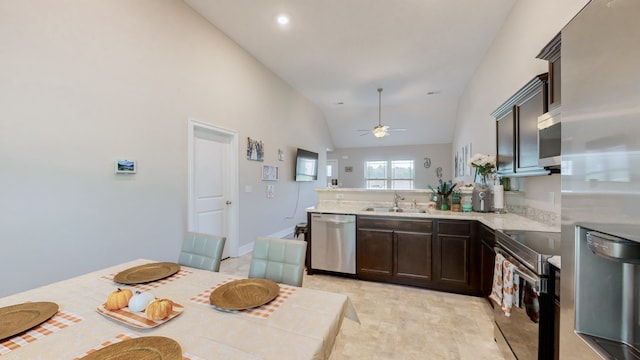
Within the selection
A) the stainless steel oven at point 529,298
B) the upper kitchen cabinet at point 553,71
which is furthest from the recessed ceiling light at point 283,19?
the stainless steel oven at point 529,298

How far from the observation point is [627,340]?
0.81 m

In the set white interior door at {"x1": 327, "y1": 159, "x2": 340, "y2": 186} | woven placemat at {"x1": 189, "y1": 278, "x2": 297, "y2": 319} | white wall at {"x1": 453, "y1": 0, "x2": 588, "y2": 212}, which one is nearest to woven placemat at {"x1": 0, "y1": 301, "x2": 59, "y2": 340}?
woven placemat at {"x1": 189, "y1": 278, "x2": 297, "y2": 319}

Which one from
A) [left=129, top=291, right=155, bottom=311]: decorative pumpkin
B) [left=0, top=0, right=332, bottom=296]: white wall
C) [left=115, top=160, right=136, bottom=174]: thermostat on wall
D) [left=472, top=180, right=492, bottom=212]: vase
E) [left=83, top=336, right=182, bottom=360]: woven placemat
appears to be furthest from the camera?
[left=472, top=180, right=492, bottom=212]: vase

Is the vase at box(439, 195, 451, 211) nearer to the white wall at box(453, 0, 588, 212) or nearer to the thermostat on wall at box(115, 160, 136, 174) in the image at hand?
the white wall at box(453, 0, 588, 212)

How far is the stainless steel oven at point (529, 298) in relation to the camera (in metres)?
1.29

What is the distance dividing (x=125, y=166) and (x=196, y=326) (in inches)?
88.1

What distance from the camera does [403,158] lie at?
386 inches

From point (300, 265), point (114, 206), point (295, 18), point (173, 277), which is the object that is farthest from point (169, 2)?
point (300, 265)

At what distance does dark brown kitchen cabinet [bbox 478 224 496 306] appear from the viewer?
2.34 meters

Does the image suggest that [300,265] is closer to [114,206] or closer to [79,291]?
[79,291]

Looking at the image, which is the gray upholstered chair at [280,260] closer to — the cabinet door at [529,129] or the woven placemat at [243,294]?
the woven placemat at [243,294]

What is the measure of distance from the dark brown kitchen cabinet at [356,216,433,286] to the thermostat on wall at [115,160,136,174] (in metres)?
2.57

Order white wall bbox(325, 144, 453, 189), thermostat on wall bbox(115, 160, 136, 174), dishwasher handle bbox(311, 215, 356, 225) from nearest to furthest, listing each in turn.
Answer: thermostat on wall bbox(115, 160, 136, 174)
dishwasher handle bbox(311, 215, 356, 225)
white wall bbox(325, 144, 453, 189)

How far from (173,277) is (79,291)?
415 mm
